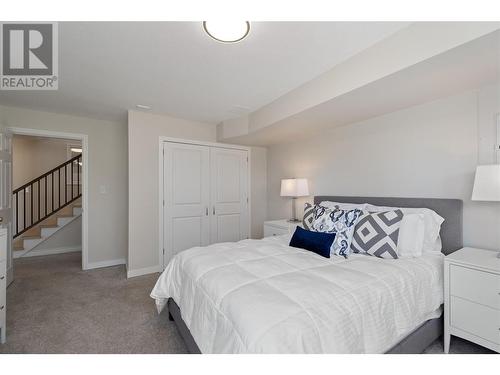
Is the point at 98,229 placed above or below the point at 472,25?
below

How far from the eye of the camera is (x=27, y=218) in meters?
4.88

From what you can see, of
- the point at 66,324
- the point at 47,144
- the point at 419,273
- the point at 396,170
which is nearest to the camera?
the point at 419,273

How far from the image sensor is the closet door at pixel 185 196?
346 cm

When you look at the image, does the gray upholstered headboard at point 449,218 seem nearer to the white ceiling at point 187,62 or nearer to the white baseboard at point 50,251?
the white ceiling at point 187,62

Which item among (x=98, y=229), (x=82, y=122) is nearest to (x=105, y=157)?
(x=82, y=122)

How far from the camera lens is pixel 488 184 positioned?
1.62 m

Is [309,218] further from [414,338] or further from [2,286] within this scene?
[2,286]

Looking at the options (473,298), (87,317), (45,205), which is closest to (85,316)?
(87,317)

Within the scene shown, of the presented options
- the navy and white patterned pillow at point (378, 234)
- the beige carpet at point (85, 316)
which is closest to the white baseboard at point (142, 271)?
the beige carpet at point (85, 316)

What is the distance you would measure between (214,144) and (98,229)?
7.34 feet

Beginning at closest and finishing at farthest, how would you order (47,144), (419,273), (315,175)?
(419,273)
(315,175)
(47,144)

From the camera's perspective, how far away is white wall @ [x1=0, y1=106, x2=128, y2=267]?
3533 millimetres

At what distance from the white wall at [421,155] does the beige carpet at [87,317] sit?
1.12 m
